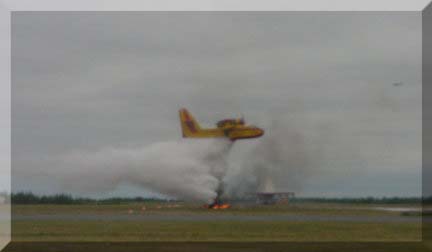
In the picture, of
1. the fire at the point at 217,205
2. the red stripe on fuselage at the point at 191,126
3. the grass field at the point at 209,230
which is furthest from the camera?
the red stripe on fuselage at the point at 191,126

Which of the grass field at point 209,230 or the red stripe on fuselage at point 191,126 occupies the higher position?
the red stripe on fuselage at point 191,126

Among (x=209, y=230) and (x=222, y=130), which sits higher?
(x=222, y=130)

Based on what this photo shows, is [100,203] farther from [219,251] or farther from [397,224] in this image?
[219,251]

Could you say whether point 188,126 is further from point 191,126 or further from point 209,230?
point 209,230

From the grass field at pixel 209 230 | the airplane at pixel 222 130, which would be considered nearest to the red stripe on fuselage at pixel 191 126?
the airplane at pixel 222 130

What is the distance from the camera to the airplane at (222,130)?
69.7m

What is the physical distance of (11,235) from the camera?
37.6 m

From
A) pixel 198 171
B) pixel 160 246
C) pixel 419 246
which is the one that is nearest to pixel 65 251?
pixel 160 246

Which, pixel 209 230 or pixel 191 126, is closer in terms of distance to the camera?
pixel 209 230

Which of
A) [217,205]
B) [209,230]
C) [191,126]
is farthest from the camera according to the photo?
[191,126]

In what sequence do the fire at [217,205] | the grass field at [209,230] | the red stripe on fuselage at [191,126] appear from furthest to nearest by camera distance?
the red stripe on fuselage at [191,126] < the fire at [217,205] < the grass field at [209,230]

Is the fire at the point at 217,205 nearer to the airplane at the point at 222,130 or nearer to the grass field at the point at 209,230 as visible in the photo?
the airplane at the point at 222,130

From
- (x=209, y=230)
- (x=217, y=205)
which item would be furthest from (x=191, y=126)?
(x=209, y=230)

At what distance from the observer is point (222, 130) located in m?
70.8
